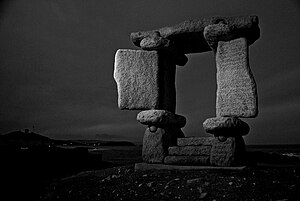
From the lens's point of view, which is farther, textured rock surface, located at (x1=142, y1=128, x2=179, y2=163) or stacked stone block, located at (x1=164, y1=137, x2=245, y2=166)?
textured rock surface, located at (x1=142, y1=128, x2=179, y2=163)

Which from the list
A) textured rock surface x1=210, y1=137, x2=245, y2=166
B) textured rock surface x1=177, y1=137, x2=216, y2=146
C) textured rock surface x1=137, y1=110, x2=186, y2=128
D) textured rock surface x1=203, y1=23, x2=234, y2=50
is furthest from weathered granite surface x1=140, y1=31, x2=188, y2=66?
textured rock surface x1=210, y1=137, x2=245, y2=166

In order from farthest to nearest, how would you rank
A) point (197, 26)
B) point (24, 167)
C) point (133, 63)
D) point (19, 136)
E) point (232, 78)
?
point (19, 136)
point (24, 167)
point (133, 63)
point (197, 26)
point (232, 78)

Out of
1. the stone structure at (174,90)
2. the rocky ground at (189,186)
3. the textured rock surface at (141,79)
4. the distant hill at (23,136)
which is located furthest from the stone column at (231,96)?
the distant hill at (23,136)

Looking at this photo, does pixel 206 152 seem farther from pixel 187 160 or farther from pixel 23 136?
pixel 23 136

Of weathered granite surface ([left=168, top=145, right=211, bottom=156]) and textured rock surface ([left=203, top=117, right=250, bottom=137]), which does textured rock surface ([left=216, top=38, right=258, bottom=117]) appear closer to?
textured rock surface ([left=203, top=117, right=250, bottom=137])

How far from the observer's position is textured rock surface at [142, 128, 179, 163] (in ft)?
15.1

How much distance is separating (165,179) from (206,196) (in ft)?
2.65

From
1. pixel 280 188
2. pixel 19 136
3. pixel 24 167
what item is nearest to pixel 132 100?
pixel 280 188

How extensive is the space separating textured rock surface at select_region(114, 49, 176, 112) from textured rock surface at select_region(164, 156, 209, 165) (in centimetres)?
93

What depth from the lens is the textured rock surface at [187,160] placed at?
13.9 feet

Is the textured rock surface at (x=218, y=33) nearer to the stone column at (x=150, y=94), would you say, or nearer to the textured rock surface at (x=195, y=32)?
the textured rock surface at (x=195, y=32)

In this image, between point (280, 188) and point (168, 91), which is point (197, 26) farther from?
point (280, 188)

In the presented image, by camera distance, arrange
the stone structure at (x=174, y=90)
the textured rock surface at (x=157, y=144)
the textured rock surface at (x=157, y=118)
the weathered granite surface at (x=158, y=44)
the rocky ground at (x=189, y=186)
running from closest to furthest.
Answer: the rocky ground at (x=189, y=186) → the stone structure at (x=174, y=90) → the textured rock surface at (x=157, y=118) → the textured rock surface at (x=157, y=144) → the weathered granite surface at (x=158, y=44)

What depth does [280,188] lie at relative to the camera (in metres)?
3.31
